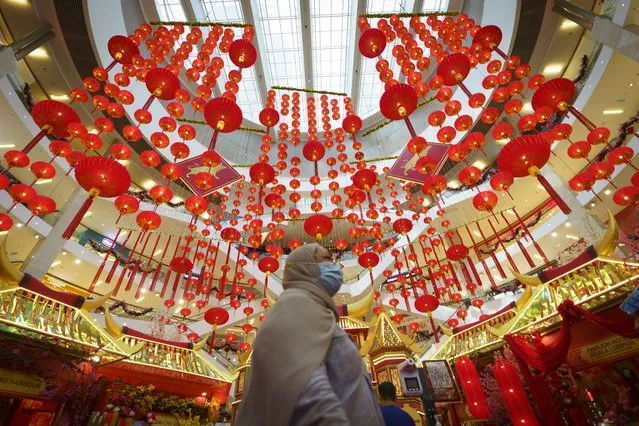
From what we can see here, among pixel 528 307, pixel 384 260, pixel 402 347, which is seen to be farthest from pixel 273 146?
pixel 528 307

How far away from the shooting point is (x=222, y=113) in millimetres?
4715

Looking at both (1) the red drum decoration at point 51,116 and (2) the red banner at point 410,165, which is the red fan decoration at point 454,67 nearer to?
(2) the red banner at point 410,165

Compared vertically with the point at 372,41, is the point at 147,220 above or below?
below

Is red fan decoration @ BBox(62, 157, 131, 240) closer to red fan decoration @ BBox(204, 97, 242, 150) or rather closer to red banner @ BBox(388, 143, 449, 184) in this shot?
red fan decoration @ BBox(204, 97, 242, 150)

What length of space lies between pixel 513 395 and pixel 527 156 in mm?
3926

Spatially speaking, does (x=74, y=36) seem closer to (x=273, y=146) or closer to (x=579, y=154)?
(x=273, y=146)

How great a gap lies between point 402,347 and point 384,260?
5.65m

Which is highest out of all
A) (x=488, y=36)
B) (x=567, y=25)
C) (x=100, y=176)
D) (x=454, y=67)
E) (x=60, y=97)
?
(x=60, y=97)

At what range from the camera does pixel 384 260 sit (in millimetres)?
11977

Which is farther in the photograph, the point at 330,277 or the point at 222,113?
the point at 222,113

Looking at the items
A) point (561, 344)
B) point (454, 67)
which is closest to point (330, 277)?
Answer: point (561, 344)

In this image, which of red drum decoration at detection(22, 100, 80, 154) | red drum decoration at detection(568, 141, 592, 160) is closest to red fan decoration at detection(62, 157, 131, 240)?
red drum decoration at detection(22, 100, 80, 154)

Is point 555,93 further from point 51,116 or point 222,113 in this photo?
point 51,116

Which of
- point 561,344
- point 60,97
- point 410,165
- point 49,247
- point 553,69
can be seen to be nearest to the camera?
point 561,344
